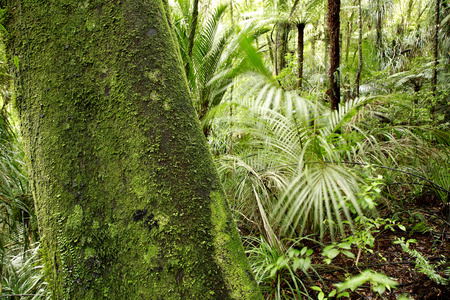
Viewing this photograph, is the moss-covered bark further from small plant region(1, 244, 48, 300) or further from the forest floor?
small plant region(1, 244, 48, 300)

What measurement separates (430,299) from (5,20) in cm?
247

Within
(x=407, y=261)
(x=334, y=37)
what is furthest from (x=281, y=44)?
(x=407, y=261)

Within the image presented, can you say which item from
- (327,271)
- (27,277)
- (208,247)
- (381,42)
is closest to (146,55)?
(208,247)

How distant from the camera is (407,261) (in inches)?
67.3

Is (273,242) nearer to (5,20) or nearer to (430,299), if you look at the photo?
(430,299)

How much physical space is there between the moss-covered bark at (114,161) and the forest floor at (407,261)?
0.98m

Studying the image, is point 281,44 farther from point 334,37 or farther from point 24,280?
point 24,280

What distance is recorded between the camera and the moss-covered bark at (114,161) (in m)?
0.77

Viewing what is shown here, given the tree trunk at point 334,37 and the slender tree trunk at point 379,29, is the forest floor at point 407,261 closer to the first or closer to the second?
the tree trunk at point 334,37

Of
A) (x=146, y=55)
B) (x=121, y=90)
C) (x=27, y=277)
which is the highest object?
(x=146, y=55)

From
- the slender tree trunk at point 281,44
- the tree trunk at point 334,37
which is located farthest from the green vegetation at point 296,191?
the slender tree trunk at point 281,44

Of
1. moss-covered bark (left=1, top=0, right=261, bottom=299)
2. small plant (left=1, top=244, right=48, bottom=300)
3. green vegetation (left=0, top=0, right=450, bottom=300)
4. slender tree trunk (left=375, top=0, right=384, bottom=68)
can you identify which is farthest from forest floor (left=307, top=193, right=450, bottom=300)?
slender tree trunk (left=375, top=0, right=384, bottom=68)

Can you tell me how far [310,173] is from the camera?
4.93 feet

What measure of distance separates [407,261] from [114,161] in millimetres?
2057
